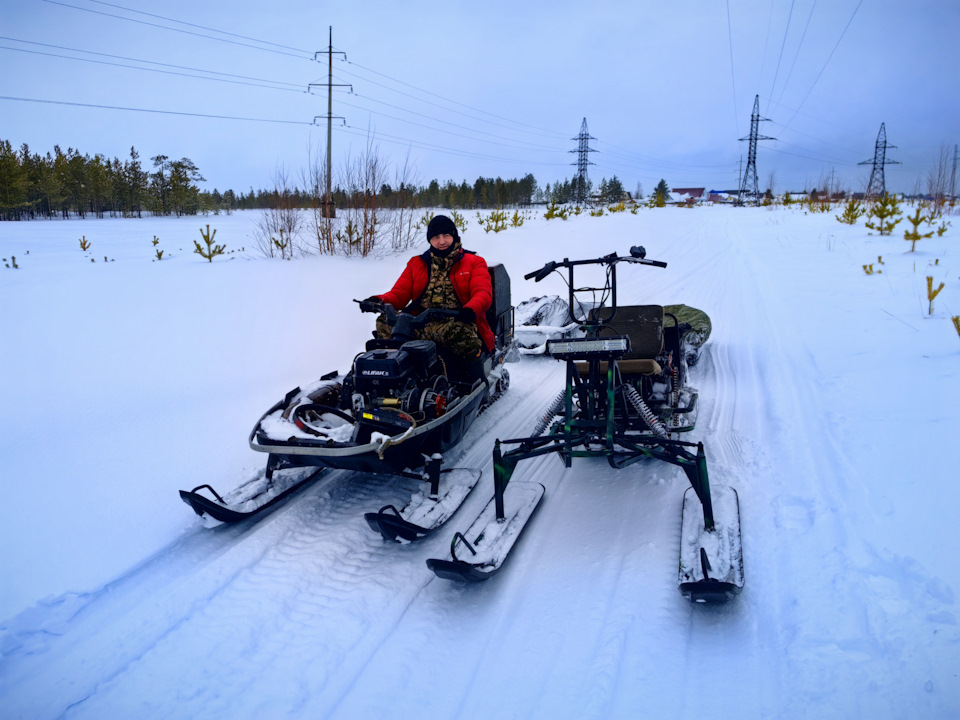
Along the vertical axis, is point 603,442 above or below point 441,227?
below

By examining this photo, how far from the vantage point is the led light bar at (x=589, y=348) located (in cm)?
347

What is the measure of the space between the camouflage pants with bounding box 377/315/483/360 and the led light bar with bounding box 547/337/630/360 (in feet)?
3.90

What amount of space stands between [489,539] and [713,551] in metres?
1.29

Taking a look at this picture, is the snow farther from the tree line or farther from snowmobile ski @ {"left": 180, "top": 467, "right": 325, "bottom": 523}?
the tree line

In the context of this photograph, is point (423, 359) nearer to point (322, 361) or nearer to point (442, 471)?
point (442, 471)

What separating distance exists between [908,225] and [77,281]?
18530 millimetres

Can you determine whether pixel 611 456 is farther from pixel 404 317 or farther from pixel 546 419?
pixel 404 317

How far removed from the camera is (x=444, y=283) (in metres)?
5.25

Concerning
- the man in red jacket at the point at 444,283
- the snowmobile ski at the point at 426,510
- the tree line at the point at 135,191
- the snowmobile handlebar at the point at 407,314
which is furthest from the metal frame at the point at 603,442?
the tree line at the point at 135,191

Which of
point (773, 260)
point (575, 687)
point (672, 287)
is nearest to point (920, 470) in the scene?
point (575, 687)

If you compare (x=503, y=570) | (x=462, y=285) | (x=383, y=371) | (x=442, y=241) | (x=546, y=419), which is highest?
(x=442, y=241)

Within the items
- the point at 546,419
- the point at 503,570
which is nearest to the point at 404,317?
the point at 546,419

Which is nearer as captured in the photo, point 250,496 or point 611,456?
point 611,456

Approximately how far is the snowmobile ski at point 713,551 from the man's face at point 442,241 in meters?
2.98
